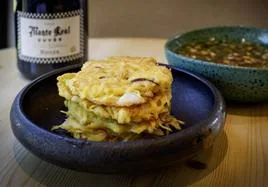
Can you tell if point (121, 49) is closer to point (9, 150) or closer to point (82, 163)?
point (9, 150)

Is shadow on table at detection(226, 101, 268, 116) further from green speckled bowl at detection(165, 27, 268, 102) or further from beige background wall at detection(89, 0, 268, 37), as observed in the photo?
beige background wall at detection(89, 0, 268, 37)

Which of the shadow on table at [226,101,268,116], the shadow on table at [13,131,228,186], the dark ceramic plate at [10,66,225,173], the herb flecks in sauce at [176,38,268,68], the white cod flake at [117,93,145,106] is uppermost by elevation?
the white cod flake at [117,93,145,106]

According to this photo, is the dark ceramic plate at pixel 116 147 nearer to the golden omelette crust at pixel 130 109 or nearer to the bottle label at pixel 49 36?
the golden omelette crust at pixel 130 109

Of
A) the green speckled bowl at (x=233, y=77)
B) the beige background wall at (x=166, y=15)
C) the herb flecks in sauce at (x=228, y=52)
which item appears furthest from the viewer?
the beige background wall at (x=166, y=15)

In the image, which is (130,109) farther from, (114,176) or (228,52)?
(228,52)

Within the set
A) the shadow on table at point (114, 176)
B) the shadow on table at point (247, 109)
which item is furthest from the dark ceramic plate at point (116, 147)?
the shadow on table at point (247, 109)

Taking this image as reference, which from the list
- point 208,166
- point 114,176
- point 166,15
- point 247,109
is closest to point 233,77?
point 247,109

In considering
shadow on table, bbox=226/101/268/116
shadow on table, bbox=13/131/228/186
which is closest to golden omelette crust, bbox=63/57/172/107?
shadow on table, bbox=13/131/228/186

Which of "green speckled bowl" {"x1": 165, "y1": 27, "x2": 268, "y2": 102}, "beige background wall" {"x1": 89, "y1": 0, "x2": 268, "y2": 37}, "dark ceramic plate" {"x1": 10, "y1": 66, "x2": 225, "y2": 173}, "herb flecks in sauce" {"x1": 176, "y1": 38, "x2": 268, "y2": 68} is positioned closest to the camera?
"dark ceramic plate" {"x1": 10, "y1": 66, "x2": 225, "y2": 173}
